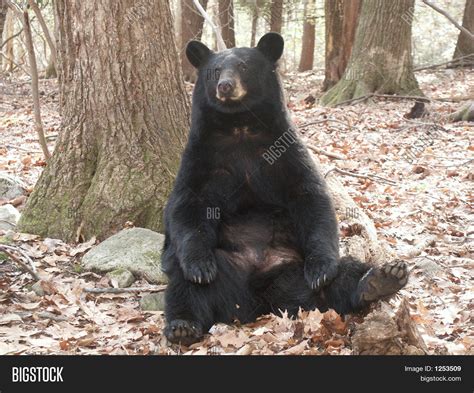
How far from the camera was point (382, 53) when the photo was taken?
1276 centimetres

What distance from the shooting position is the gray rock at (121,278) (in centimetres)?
542

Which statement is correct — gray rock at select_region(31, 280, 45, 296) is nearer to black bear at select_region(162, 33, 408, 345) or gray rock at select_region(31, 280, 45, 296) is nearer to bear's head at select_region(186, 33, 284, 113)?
black bear at select_region(162, 33, 408, 345)

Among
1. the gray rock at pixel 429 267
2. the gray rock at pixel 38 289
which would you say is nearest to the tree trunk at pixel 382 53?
the gray rock at pixel 429 267

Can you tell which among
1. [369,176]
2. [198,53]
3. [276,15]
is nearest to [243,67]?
[198,53]

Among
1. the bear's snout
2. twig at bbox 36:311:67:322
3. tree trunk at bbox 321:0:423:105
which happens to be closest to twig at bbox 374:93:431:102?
tree trunk at bbox 321:0:423:105

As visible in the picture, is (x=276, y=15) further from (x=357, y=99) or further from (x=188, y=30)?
(x=357, y=99)

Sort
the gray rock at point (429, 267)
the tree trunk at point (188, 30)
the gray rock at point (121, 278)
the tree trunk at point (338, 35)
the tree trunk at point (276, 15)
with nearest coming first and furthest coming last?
the gray rock at point (121, 278), the gray rock at point (429, 267), the tree trunk at point (338, 35), the tree trunk at point (188, 30), the tree trunk at point (276, 15)

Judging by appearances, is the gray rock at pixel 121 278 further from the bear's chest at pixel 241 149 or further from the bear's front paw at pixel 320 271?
the bear's front paw at pixel 320 271

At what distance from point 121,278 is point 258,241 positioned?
1381 mm

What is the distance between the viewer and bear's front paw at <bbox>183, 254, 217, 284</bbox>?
447 cm

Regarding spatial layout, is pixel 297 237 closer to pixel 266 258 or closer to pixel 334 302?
pixel 266 258

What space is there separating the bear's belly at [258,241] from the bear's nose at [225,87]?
3.12ft

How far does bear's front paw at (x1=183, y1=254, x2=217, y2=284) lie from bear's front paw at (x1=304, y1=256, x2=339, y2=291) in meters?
0.68

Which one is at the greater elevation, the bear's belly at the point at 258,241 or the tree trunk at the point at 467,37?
the tree trunk at the point at 467,37
